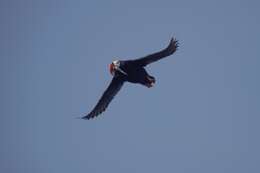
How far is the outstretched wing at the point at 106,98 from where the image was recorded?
40188 mm

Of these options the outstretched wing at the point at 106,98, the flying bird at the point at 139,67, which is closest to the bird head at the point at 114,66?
the flying bird at the point at 139,67

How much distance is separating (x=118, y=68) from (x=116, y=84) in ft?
6.09

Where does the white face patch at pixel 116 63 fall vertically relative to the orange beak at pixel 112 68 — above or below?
above

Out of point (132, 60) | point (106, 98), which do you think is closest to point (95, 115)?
point (106, 98)

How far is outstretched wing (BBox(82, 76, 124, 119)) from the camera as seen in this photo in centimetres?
4019

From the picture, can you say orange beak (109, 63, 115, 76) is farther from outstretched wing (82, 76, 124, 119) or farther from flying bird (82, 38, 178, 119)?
outstretched wing (82, 76, 124, 119)

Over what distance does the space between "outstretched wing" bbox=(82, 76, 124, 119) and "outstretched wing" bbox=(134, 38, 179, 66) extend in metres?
2.13

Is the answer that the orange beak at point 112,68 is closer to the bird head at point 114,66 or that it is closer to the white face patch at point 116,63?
the bird head at point 114,66

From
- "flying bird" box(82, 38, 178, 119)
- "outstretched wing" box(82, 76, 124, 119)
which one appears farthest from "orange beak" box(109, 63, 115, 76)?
"outstretched wing" box(82, 76, 124, 119)

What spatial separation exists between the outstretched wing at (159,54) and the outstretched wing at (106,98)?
2.13 m

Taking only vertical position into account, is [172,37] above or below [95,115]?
above

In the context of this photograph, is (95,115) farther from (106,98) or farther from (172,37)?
(172,37)

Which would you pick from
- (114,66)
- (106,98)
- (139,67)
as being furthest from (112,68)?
(106,98)

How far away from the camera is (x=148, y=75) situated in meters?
38.2
